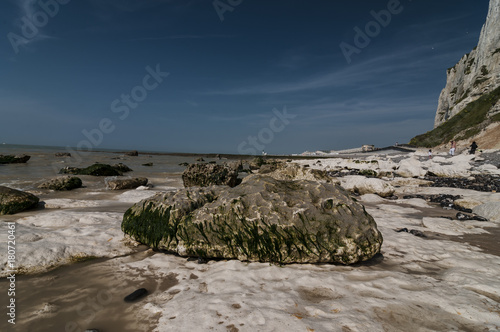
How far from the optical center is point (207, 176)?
472 inches

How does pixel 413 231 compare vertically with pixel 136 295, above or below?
above

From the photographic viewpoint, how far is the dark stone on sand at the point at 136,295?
2.89m

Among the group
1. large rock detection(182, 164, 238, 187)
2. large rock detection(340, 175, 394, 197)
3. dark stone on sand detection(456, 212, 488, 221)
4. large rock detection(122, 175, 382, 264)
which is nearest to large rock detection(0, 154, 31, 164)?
large rock detection(182, 164, 238, 187)

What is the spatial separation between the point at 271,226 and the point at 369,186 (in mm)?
7673

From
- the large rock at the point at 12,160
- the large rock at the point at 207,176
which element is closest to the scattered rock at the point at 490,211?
the large rock at the point at 207,176

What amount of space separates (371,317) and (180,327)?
6.32 ft

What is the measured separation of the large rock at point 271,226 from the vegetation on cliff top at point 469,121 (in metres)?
41.3

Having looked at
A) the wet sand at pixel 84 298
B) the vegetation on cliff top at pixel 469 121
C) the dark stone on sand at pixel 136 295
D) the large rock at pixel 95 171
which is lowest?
the wet sand at pixel 84 298

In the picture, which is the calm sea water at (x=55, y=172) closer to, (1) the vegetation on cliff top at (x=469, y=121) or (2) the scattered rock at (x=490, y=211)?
(2) the scattered rock at (x=490, y=211)

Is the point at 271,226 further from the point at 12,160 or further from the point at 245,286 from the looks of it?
the point at 12,160

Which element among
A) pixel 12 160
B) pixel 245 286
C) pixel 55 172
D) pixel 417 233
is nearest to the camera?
pixel 245 286

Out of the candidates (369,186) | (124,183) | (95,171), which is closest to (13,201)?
(124,183)

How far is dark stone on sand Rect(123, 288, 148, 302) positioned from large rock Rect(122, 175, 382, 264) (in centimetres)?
117

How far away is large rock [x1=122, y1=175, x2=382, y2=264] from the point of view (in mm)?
3875
